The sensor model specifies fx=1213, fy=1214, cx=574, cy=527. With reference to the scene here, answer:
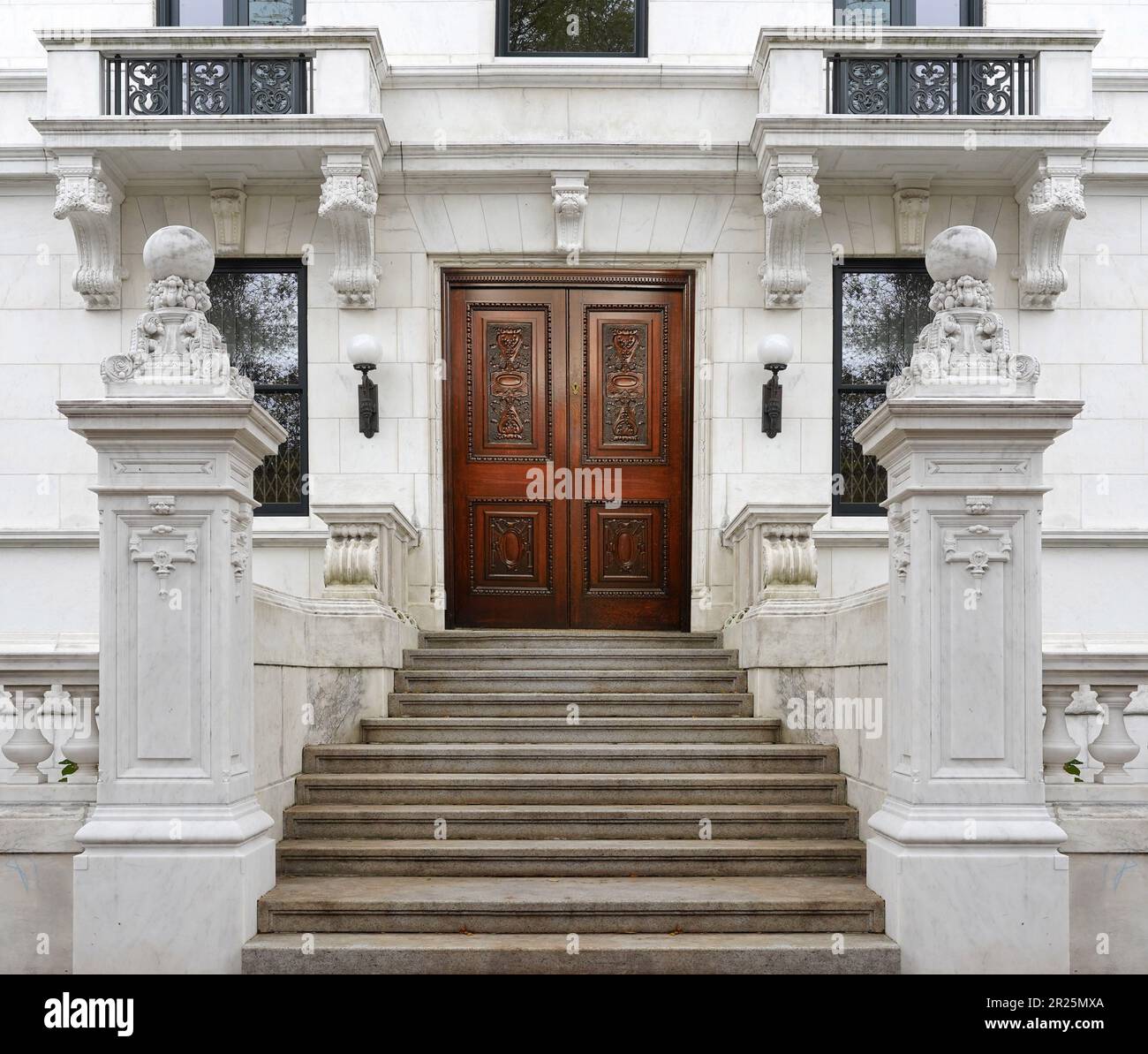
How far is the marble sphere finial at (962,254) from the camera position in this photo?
5.59m

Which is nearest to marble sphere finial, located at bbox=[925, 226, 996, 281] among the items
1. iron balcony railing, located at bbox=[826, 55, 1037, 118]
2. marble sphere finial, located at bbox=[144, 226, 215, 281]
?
marble sphere finial, located at bbox=[144, 226, 215, 281]

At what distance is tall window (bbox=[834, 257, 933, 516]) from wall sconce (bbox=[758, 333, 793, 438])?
0.61 m

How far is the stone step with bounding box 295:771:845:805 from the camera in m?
6.97

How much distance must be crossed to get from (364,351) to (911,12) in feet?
18.9

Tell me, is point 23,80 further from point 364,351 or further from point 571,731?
point 571,731

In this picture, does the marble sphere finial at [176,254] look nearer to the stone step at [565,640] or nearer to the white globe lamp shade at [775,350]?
the stone step at [565,640]

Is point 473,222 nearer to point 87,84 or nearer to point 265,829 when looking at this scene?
point 87,84

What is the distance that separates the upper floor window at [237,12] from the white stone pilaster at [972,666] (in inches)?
298

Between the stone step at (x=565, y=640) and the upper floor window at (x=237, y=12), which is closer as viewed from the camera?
the stone step at (x=565, y=640)

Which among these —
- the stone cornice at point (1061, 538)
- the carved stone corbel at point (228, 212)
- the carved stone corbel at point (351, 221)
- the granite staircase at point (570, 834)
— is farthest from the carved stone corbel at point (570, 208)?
the granite staircase at point (570, 834)

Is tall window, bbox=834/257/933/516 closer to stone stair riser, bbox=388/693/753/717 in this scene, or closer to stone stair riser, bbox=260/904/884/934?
stone stair riser, bbox=388/693/753/717

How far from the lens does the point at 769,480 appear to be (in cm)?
1051

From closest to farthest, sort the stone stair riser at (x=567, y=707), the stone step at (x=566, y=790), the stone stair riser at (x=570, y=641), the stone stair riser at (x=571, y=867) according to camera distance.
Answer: the stone stair riser at (x=571, y=867) < the stone step at (x=566, y=790) < the stone stair riser at (x=567, y=707) < the stone stair riser at (x=570, y=641)

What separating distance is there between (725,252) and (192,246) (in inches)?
232
